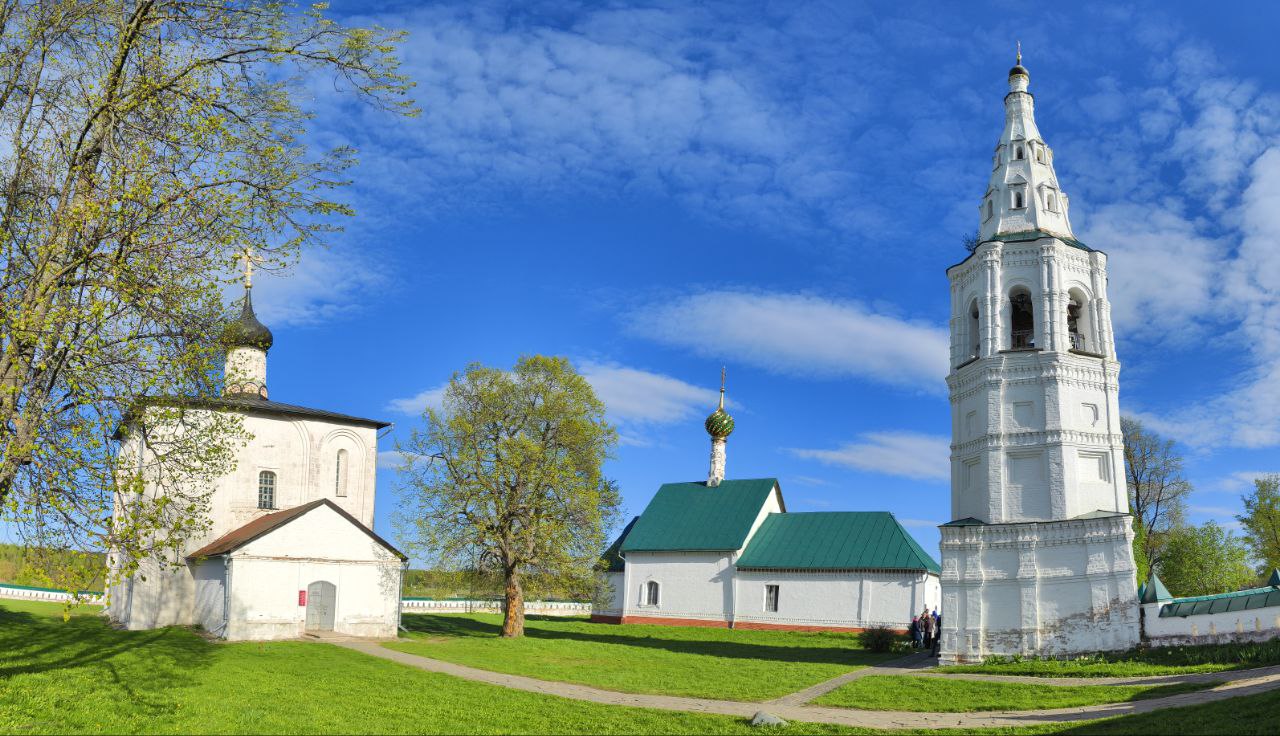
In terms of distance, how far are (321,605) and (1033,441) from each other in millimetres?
22047

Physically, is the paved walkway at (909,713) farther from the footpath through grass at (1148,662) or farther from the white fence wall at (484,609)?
the white fence wall at (484,609)

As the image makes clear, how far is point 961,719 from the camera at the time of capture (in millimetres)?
Result: 14891

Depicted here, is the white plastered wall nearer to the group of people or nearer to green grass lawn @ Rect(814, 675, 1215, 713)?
green grass lawn @ Rect(814, 675, 1215, 713)

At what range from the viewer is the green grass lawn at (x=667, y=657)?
1952 cm

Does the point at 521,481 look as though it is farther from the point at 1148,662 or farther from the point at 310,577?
the point at 1148,662

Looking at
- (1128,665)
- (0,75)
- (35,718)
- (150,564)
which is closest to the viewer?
(0,75)

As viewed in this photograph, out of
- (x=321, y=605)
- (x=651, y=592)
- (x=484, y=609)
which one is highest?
(x=321, y=605)

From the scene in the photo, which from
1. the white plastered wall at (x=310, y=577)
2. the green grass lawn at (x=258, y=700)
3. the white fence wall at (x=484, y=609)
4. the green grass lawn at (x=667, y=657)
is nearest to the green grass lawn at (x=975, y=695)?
the green grass lawn at (x=667, y=657)

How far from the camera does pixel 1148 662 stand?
21516 millimetres

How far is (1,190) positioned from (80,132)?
4.23 ft

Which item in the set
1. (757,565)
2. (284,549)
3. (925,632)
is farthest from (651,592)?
(284,549)

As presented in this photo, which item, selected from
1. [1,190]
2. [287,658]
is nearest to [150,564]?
[287,658]

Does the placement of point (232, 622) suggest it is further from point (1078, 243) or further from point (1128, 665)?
point (1078, 243)

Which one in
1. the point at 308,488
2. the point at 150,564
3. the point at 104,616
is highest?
the point at 308,488
